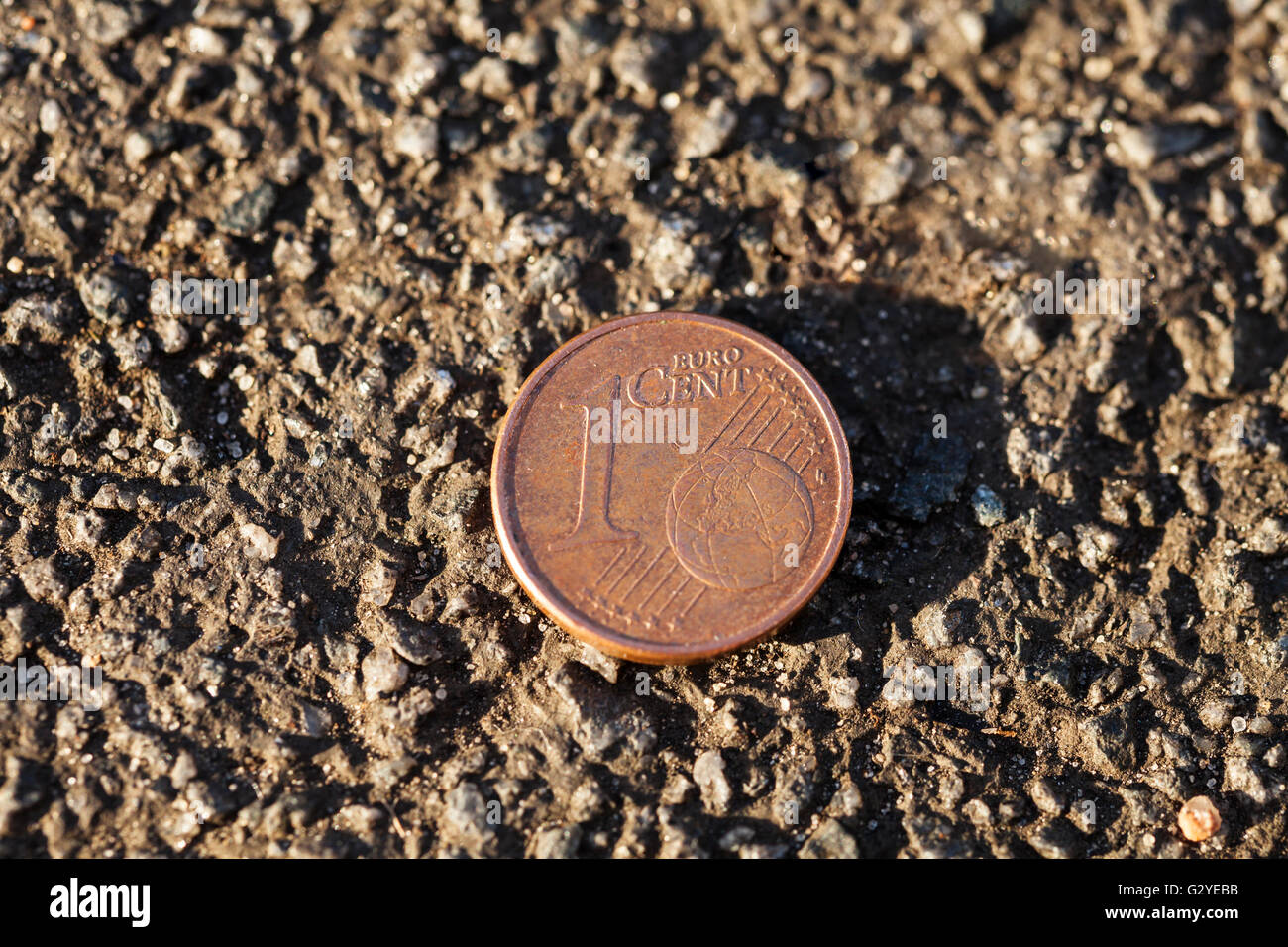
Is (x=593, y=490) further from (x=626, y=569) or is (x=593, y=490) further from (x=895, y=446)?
(x=895, y=446)

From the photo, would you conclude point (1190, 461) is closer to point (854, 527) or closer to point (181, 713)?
point (854, 527)

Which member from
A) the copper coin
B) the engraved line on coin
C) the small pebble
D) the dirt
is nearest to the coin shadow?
the dirt

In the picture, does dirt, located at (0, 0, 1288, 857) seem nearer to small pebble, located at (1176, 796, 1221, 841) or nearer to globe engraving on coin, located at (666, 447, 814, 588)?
small pebble, located at (1176, 796, 1221, 841)

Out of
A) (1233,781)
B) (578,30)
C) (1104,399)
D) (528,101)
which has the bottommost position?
(1233,781)

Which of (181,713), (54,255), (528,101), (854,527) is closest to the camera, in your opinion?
(181,713)

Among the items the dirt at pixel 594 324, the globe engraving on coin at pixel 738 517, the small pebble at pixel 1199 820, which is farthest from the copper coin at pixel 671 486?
the small pebble at pixel 1199 820

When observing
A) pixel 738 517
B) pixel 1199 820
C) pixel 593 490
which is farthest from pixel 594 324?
pixel 1199 820

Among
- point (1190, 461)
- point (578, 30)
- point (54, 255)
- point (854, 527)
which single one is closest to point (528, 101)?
point (578, 30)
